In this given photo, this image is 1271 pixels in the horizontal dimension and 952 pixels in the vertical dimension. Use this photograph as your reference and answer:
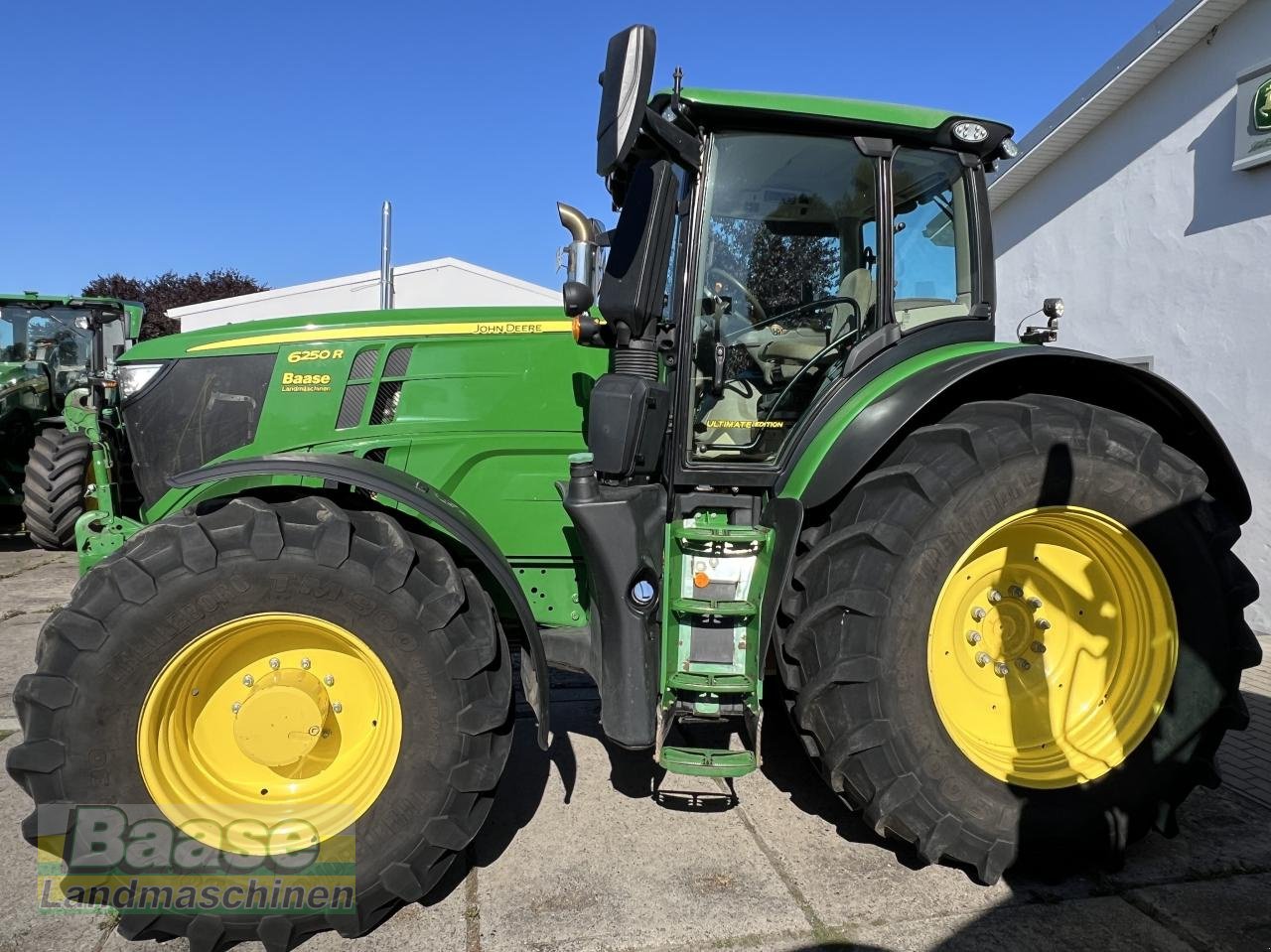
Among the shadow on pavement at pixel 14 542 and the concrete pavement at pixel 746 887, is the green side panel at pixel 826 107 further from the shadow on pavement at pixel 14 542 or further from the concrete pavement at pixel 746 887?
the shadow on pavement at pixel 14 542

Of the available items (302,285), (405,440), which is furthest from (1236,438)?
(302,285)

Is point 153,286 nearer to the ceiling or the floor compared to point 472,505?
nearer to the ceiling

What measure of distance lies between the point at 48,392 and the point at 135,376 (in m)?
7.45

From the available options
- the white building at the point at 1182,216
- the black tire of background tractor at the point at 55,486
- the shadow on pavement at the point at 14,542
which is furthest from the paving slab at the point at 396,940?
the shadow on pavement at the point at 14,542

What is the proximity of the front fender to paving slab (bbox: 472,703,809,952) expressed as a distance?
120cm

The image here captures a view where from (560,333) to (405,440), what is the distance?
27.0 inches


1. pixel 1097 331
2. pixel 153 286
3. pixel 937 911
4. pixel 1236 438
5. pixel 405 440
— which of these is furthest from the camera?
pixel 153 286

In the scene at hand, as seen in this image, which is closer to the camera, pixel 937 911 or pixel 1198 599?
pixel 937 911

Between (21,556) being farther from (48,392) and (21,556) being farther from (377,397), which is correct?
(377,397)

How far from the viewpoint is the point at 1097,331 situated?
645cm

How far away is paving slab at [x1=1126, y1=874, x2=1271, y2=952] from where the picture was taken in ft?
7.25

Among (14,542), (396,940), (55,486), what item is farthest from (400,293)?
(396,940)

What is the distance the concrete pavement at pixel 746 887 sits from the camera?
2219 mm

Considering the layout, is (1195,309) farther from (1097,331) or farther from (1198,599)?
(1198,599)
